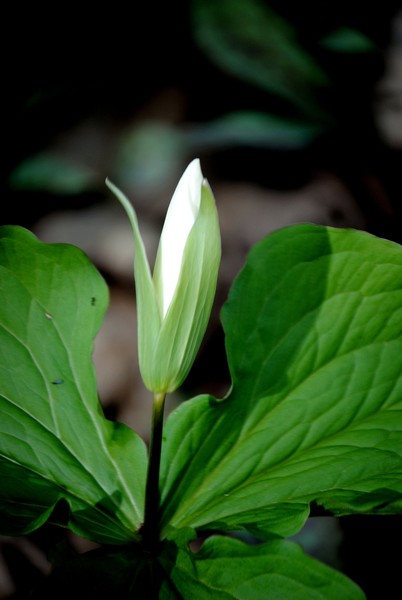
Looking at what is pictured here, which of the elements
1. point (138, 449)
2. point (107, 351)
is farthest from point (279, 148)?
point (138, 449)

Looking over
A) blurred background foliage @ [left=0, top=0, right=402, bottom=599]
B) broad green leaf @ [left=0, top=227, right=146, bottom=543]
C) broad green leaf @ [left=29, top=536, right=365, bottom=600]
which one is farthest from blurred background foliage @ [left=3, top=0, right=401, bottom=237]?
broad green leaf @ [left=29, top=536, right=365, bottom=600]

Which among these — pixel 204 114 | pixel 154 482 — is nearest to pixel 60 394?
pixel 154 482

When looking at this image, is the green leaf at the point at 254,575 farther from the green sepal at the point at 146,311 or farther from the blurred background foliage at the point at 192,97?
the blurred background foliage at the point at 192,97

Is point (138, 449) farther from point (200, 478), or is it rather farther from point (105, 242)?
point (105, 242)

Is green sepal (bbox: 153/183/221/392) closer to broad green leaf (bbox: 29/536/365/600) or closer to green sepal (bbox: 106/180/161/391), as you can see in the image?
green sepal (bbox: 106/180/161/391)

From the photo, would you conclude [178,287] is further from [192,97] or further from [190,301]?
[192,97]

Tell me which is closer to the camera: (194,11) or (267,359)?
(267,359)
